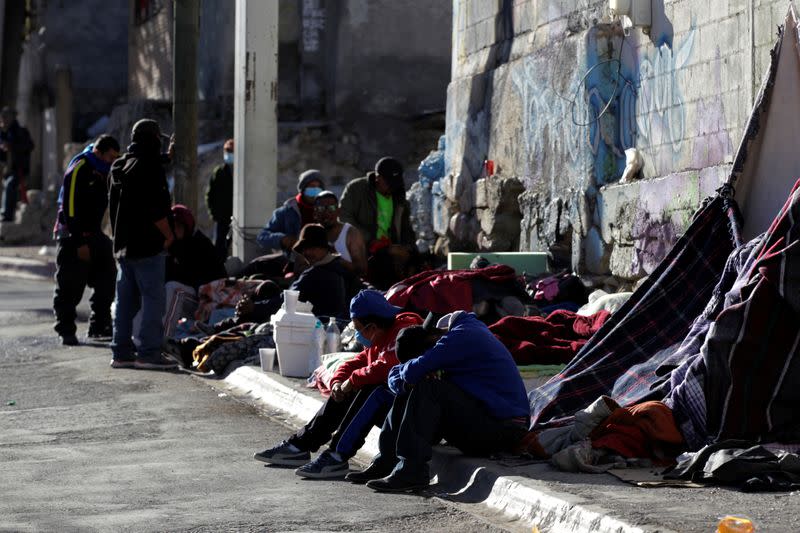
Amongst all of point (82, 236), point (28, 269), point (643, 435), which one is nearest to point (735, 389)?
point (643, 435)

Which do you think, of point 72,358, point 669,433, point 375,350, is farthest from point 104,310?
point 669,433

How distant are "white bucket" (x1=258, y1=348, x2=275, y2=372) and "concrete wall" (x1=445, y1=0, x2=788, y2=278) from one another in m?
2.75

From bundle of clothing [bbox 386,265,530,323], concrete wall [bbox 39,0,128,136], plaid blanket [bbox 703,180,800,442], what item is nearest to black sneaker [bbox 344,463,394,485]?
plaid blanket [bbox 703,180,800,442]

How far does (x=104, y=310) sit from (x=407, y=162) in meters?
8.83

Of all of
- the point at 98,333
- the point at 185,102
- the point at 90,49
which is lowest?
the point at 98,333

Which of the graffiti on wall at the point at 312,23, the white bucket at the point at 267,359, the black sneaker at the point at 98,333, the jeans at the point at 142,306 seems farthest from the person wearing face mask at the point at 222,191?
the white bucket at the point at 267,359

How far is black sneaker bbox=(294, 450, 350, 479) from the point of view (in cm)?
752

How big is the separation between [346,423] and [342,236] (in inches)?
199

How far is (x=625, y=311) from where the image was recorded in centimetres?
864

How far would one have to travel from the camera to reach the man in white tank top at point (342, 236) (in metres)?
12.7

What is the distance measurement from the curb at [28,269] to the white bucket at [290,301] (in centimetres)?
1215

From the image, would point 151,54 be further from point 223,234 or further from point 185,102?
point 185,102

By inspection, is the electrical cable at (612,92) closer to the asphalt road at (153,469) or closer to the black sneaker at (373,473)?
the asphalt road at (153,469)

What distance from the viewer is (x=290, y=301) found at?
34.9 ft
